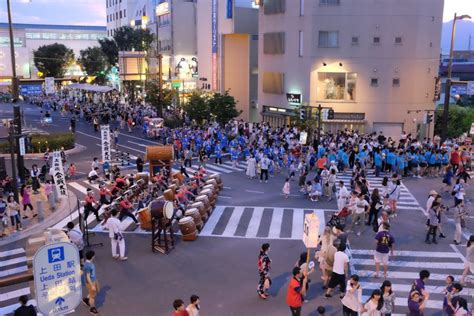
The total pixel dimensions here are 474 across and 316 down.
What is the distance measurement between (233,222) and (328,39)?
26.5 meters

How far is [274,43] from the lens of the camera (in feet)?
151

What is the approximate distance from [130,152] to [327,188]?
1768 centimetres

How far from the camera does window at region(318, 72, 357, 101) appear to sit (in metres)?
40.7

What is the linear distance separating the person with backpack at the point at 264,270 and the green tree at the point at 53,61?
83.0 m

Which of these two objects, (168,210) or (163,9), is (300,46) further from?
(163,9)

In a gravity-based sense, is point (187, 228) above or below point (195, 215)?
below

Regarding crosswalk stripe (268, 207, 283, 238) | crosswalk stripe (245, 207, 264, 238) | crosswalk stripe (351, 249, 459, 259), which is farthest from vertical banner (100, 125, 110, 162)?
crosswalk stripe (351, 249, 459, 259)

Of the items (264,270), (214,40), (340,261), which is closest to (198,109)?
(214,40)

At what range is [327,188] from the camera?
21859 millimetres

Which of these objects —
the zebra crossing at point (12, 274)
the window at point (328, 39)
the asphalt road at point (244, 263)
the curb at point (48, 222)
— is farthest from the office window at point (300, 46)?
the zebra crossing at point (12, 274)

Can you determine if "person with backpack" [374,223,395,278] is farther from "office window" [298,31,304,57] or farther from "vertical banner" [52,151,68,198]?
"office window" [298,31,304,57]

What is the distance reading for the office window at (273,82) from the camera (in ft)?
149

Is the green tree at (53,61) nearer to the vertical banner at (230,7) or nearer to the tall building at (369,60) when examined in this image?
the vertical banner at (230,7)

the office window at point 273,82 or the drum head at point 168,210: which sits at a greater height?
the office window at point 273,82
